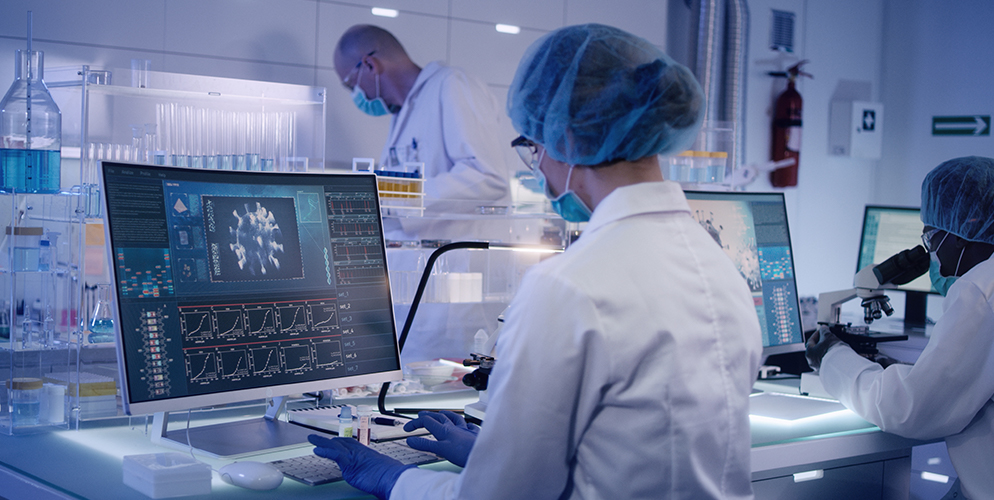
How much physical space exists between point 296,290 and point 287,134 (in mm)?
631

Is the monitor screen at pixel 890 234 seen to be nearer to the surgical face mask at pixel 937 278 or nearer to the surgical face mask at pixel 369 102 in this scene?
the surgical face mask at pixel 937 278

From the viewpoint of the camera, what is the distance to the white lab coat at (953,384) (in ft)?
5.75

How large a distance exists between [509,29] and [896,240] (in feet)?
7.66

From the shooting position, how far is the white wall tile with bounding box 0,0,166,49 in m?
3.58

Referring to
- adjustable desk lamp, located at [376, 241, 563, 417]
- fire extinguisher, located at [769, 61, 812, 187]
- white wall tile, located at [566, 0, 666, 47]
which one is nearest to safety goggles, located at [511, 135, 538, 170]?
adjustable desk lamp, located at [376, 241, 563, 417]

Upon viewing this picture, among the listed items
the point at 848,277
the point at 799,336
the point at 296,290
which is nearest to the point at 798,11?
the point at 848,277

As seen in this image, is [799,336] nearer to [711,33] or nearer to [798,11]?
[711,33]

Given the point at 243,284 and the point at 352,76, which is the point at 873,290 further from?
the point at 352,76

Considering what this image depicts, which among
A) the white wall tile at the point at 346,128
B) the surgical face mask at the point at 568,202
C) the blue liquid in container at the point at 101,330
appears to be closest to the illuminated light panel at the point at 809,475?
the surgical face mask at the point at 568,202

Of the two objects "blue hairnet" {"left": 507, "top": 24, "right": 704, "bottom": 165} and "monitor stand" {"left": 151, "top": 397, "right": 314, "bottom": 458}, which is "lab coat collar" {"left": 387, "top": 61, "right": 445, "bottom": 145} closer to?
"monitor stand" {"left": 151, "top": 397, "right": 314, "bottom": 458}

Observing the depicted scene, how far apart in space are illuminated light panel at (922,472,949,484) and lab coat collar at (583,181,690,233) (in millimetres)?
2369

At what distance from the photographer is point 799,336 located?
7.17ft

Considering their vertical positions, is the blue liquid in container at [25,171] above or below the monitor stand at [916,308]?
above

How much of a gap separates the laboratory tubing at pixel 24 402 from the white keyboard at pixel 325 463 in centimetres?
51
